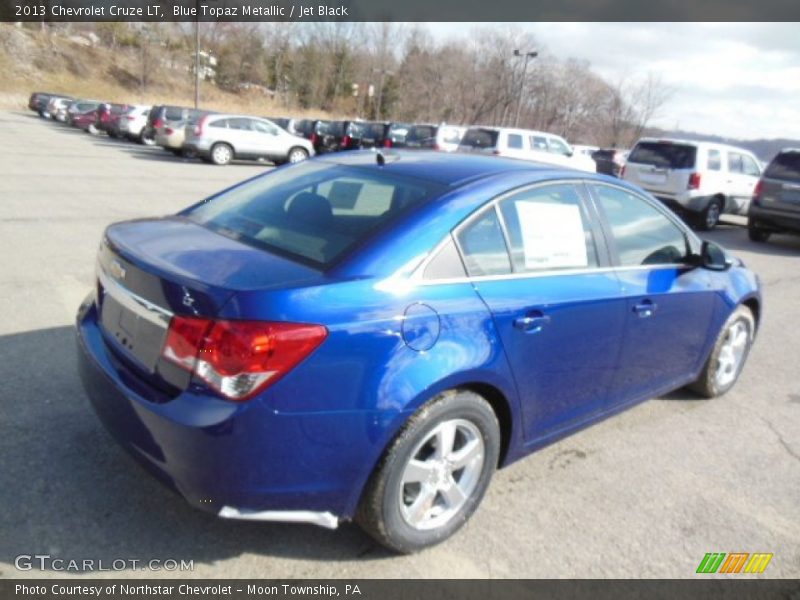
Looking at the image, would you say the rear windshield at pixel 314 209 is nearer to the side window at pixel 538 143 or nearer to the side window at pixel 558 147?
the side window at pixel 538 143

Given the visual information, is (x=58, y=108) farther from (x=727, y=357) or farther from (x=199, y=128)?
(x=727, y=357)

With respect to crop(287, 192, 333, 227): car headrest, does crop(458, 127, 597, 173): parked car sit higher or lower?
lower

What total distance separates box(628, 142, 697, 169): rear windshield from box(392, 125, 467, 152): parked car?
19.2ft

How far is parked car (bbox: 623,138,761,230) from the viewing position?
12516mm

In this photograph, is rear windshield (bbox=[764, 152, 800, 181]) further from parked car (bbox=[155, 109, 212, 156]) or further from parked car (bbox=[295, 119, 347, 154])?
parked car (bbox=[155, 109, 212, 156])

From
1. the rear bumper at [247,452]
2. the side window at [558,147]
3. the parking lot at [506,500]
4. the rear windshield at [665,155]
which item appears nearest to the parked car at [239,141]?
the side window at [558,147]

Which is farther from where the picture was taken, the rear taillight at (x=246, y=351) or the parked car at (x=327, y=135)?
the parked car at (x=327, y=135)

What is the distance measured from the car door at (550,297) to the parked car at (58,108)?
38.9m

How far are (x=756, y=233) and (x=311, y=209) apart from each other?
39.6ft

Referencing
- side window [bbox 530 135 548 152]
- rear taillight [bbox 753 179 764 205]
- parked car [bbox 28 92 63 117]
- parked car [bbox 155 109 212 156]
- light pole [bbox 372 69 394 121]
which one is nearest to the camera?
rear taillight [bbox 753 179 764 205]

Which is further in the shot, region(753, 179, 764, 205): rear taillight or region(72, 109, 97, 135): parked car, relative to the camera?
region(72, 109, 97, 135): parked car

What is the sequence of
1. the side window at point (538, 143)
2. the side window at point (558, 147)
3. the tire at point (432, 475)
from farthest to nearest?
the side window at point (558, 147)
the side window at point (538, 143)
the tire at point (432, 475)

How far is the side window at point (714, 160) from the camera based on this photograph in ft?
42.2

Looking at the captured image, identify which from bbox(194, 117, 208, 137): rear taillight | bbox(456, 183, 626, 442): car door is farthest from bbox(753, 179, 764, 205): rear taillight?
bbox(194, 117, 208, 137): rear taillight
